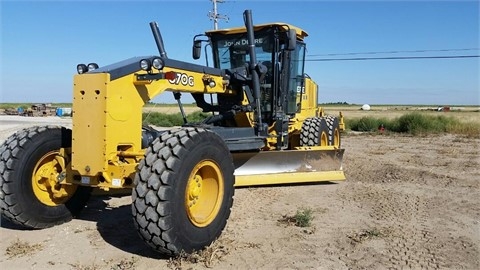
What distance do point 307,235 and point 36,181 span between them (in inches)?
121

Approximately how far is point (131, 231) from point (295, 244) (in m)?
1.84

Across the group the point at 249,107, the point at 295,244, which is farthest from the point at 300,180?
the point at 295,244

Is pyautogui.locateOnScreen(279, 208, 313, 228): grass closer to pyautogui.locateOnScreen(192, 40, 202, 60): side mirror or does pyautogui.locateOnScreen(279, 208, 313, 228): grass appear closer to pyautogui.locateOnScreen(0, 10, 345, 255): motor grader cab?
pyautogui.locateOnScreen(0, 10, 345, 255): motor grader cab

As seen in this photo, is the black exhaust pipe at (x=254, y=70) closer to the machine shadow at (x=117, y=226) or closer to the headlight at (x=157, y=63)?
the headlight at (x=157, y=63)

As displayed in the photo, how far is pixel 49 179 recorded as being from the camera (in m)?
5.39

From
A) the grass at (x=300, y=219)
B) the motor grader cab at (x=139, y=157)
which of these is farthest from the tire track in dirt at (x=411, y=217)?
the motor grader cab at (x=139, y=157)

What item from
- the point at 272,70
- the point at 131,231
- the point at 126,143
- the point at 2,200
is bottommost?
the point at 131,231

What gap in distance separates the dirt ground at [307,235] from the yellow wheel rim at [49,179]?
0.37 metres

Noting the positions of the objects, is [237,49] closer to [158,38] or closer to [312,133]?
[158,38]

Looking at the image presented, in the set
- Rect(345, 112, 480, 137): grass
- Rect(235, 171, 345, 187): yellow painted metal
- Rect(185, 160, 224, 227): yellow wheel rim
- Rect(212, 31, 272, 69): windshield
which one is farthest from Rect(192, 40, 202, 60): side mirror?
Rect(345, 112, 480, 137): grass

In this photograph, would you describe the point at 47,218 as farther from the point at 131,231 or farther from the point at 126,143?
the point at 126,143

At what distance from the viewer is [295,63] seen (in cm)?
875

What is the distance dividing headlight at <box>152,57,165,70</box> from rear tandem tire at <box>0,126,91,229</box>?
4.71ft

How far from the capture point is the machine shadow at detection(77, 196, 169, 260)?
4668 mm
